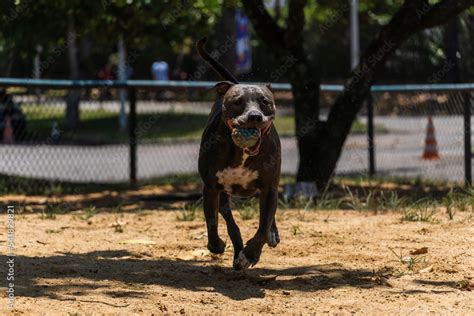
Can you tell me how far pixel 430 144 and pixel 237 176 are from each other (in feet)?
29.0

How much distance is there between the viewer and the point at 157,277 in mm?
6117

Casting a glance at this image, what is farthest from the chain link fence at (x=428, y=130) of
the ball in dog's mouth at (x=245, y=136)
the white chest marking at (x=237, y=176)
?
the ball in dog's mouth at (x=245, y=136)

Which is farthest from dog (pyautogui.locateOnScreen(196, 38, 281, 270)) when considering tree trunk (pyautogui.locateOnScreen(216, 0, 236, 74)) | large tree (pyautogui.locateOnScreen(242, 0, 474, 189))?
tree trunk (pyautogui.locateOnScreen(216, 0, 236, 74))

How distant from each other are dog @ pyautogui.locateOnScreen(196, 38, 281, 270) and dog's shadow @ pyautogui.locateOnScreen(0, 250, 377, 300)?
0.19 m

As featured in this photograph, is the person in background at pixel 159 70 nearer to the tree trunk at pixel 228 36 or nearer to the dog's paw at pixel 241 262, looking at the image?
the tree trunk at pixel 228 36

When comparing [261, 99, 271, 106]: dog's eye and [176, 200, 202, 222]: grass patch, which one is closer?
[261, 99, 271, 106]: dog's eye

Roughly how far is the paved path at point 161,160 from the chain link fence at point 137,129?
0.6 inches

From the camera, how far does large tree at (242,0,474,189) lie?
10.1m

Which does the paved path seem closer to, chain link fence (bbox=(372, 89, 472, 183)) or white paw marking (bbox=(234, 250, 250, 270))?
chain link fence (bbox=(372, 89, 472, 183))

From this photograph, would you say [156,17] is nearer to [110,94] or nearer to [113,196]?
[110,94]

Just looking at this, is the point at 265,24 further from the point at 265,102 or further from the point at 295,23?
the point at 265,102

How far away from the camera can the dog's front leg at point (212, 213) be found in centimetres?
635

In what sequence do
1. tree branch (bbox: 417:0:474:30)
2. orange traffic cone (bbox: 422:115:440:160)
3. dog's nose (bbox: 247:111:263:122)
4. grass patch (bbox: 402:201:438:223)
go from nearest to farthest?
dog's nose (bbox: 247:111:263:122) → grass patch (bbox: 402:201:438:223) → tree branch (bbox: 417:0:474:30) → orange traffic cone (bbox: 422:115:440:160)

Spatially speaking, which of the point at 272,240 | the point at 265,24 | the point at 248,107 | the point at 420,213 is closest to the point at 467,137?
the point at 265,24
